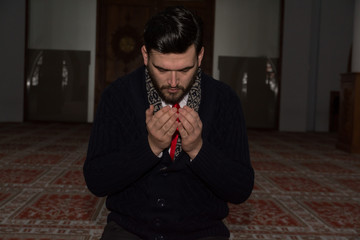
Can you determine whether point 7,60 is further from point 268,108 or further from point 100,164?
point 100,164

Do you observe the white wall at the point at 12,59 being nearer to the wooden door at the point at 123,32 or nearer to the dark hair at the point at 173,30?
the wooden door at the point at 123,32

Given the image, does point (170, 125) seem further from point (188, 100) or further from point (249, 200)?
point (249, 200)

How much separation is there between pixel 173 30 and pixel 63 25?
796 cm

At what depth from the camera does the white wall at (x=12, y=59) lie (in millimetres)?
8695

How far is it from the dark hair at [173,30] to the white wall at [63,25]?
7.73 m

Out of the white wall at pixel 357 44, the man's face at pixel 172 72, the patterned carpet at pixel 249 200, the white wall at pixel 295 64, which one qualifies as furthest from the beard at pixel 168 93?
the white wall at pixel 295 64

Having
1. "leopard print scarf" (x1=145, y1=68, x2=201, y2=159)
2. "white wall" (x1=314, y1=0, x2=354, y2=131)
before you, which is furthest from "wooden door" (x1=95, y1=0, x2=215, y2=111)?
"leopard print scarf" (x1=145, y1=68, x2=201, y2=159)

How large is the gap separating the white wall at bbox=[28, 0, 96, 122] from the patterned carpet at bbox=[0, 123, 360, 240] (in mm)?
3456

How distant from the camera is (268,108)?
8930mm

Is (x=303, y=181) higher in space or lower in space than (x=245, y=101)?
lower

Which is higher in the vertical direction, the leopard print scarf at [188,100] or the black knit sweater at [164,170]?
the leopard print scarf at [188,100]

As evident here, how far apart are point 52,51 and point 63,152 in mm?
4281

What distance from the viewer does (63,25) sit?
8.65 meters

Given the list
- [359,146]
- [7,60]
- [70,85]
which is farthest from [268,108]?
[7,60]
